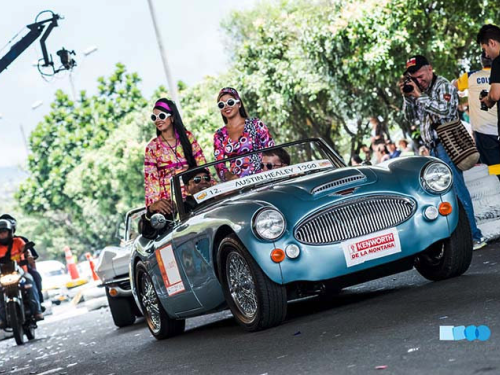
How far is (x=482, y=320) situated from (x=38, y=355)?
660 cm

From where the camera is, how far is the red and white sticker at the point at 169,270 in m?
8.59

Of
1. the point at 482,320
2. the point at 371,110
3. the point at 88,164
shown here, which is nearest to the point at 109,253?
the point at 482,320

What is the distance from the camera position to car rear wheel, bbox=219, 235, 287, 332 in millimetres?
7246

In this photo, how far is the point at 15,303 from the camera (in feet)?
48.0

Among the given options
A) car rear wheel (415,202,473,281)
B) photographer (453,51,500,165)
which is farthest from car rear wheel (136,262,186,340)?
photographer (453,51,500,165)

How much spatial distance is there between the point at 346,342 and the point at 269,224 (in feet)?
4.52

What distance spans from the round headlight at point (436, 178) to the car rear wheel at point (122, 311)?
247 inches

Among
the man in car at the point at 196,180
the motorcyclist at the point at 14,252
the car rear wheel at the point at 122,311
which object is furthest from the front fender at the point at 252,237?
the motorcyclist at the point at 14,252

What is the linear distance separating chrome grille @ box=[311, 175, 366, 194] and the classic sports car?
0.04 feet

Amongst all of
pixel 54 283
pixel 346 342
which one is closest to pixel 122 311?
pixel 346 342

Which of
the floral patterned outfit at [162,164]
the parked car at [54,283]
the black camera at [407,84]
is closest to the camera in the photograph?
the floral patterned outfit at [162,164]

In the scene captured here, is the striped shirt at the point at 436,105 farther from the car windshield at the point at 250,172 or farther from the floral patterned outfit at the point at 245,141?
the floral patterned outfit at the point at 245,141

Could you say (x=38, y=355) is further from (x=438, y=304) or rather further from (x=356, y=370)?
(x=356, y=370)

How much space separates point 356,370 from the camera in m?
5.06
